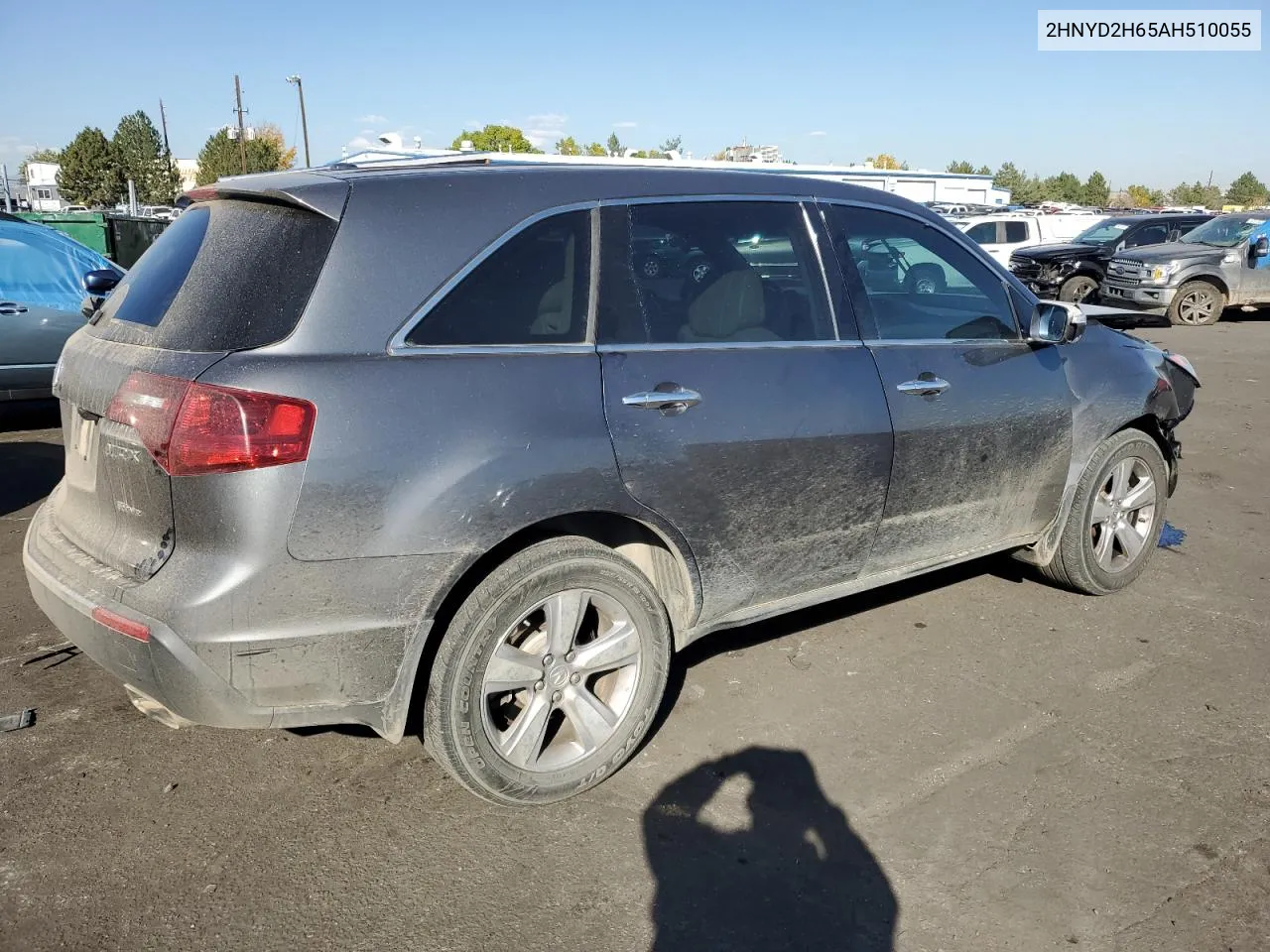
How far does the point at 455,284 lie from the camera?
291 cm

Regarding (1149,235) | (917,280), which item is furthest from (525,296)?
(1149,235)

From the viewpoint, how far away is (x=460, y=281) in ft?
9.59

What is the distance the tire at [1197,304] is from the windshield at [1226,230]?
0.86m

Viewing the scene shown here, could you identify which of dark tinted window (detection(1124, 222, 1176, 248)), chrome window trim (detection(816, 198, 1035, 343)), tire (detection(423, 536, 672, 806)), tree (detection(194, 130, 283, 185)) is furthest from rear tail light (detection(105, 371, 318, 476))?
tree (detection(194, 130, 283, 185))

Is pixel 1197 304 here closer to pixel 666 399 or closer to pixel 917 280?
pixel 917 280

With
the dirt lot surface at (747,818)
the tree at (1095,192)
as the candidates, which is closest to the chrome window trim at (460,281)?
the dirt lot surface at (747,818)

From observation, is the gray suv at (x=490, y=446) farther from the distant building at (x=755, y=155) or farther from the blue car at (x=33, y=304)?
the distant building at (x=755, y=155)

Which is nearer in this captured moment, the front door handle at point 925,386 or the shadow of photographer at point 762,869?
the shadow of photographer at point 762,869

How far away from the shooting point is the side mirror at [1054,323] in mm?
4262

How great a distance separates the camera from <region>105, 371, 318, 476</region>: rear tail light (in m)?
2.60

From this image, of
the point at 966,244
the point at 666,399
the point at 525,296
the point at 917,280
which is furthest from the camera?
the point at 966,244

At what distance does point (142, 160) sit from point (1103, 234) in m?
57.1

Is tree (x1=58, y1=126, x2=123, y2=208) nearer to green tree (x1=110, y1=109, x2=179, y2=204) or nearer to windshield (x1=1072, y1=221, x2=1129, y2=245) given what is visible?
green tree (x1=110, y1=109, x2=179, y2=204)

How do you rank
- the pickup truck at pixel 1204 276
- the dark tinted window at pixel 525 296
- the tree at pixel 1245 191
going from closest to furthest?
the dark tinted window at pixel 525 296, the pickup truck at pixel 1204 276, the tree at pixel 1245 191
